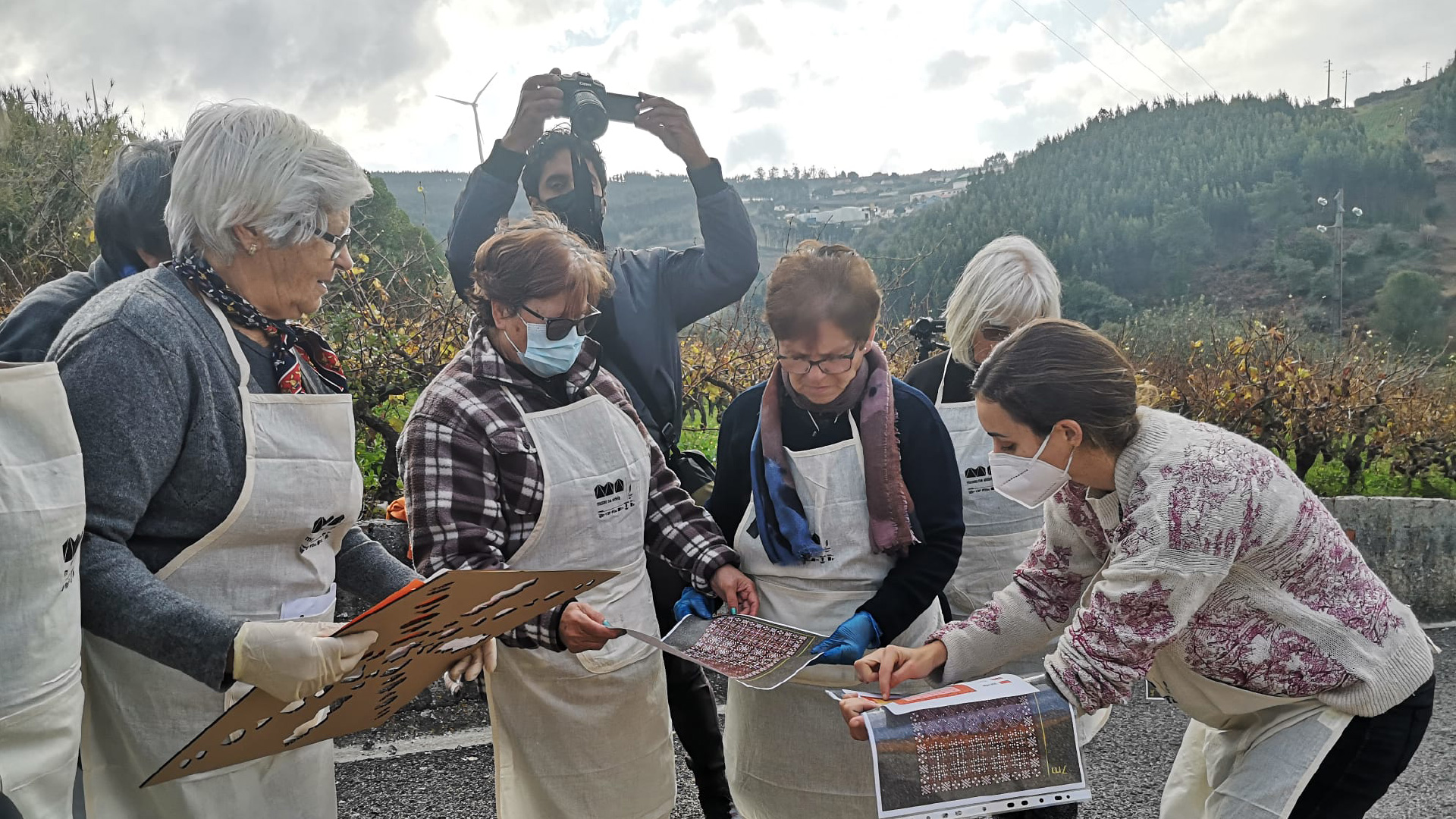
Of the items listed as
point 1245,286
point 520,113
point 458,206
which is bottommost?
point 1245,286

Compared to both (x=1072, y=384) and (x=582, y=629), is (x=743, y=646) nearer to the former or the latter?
(x=582, y=629)

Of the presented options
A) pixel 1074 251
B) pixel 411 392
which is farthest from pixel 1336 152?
pixel 411 392

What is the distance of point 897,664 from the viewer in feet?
7.57

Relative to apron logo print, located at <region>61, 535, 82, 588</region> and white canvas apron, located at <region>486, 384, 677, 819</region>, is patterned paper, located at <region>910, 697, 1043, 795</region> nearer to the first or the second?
white canvas apron, located at <region>486, 384, 677, 819</region>

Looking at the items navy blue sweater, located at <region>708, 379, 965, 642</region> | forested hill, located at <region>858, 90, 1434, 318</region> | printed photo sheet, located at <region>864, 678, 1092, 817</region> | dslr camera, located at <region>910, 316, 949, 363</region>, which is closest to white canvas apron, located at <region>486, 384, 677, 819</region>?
navy blue sweater, located at <region>708, 379, 965, 642</region>

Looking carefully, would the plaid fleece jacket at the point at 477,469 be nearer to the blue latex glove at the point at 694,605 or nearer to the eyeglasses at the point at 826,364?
the blue latex glove at the point at 694,605

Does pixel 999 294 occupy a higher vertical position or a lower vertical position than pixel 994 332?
higher

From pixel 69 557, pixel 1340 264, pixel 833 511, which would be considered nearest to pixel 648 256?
pixel 833 511

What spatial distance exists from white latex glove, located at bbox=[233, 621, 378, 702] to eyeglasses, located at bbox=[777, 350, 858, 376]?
1.29 metres

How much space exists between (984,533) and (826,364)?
88cm

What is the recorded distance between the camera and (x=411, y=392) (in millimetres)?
6066

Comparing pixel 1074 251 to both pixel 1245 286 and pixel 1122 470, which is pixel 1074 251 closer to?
pixel 1245 286

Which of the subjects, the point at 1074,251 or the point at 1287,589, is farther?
the point at 1074,251

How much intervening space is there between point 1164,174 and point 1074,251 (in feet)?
34.5
